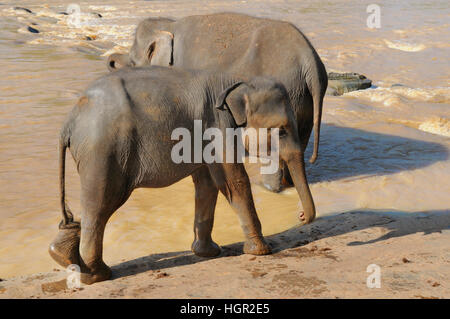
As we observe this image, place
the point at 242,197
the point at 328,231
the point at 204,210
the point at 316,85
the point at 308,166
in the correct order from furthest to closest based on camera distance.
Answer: the point at 308,166 → the point at 316,85 → the point at 328,231 → the point at 204,210 → the point at 242,197

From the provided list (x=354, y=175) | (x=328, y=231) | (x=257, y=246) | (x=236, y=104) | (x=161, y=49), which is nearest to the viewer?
(x=236, y=104)

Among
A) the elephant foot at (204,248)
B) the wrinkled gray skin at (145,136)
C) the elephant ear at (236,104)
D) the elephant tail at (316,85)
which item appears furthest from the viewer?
the elephant tail at (316,85)

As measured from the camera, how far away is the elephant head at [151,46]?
23.8ft

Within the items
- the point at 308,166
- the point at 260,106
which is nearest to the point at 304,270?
the point at 260,106

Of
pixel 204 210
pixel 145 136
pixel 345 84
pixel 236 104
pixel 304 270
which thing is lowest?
pixel 345 84

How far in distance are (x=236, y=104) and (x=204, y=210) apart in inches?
37.9

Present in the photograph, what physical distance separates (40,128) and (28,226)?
350 centimetres

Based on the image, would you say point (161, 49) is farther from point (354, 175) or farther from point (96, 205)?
point (96, 205)

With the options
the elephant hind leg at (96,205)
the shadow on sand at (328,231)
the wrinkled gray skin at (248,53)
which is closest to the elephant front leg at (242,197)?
the shadow on sand at (328,231)

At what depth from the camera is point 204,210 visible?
15.4 ft

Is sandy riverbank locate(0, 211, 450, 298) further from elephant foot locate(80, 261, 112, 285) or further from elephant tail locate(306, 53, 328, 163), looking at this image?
elephant tail locate(306, 53, 328, 163)

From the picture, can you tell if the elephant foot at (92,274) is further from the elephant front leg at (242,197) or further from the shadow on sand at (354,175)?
the elephant front leg at (242,197)

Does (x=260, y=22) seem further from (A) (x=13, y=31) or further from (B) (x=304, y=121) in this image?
(A) (x=13, y=31)

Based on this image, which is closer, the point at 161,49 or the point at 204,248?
the point at 204,248
